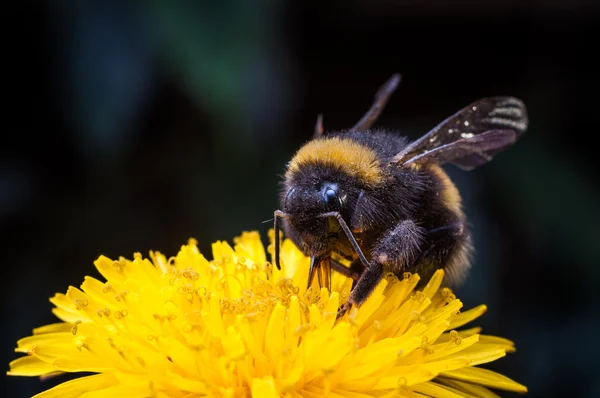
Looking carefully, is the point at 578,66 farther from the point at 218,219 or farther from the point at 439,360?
the point at 439,360

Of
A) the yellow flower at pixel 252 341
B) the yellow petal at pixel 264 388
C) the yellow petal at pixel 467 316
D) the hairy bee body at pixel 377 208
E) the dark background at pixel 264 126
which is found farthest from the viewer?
the dark background at pixel 264 126

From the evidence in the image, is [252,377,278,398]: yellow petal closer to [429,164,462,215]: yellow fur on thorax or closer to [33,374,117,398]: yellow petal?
[33,374,117,398]: yellow petal

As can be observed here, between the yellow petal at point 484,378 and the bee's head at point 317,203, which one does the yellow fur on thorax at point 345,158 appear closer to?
the bee's head at point 317,203

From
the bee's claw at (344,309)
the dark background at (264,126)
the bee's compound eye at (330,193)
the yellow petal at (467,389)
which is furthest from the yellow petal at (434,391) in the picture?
the dark background at (264,126)

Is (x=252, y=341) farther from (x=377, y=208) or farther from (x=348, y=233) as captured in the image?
(x=377, y=208)

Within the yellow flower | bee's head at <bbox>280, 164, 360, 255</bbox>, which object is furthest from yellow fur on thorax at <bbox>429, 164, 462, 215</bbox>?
bee's head at <bbox>280, 164, 360, 255</bbox>

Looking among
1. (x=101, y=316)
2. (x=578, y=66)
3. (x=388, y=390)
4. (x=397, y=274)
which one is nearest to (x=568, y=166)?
(x=578, y=66)
